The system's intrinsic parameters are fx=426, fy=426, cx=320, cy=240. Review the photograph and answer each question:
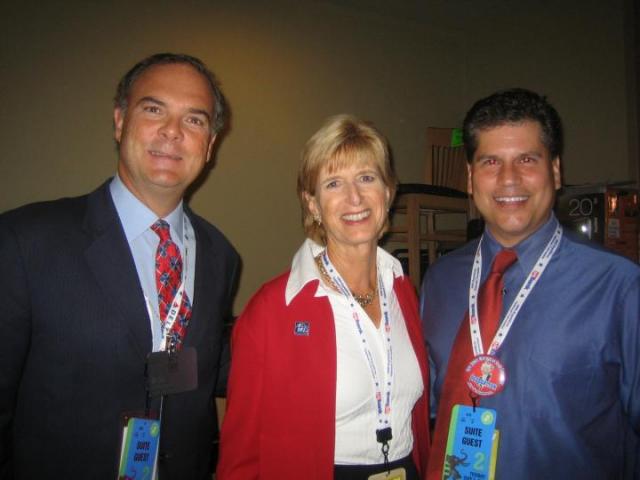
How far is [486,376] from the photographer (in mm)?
1405

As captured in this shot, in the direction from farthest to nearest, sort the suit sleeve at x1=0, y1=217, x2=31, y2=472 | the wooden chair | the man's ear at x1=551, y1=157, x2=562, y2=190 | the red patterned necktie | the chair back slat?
the chair back slat, the wooden chair, the man's ear at x1=551, y1=157, x2=562, y2=190, the red patterned necktie, the suit sleeve at x1=0, y1=217, x2=31, y2=472

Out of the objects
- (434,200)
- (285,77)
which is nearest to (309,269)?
(434,200)

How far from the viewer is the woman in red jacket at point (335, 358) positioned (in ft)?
4.72

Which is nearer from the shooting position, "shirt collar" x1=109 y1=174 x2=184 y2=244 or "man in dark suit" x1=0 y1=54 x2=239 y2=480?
"man in dark suit" x1=0 y1=54 x2=239 y2=480

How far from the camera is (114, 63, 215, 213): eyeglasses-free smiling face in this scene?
155cm

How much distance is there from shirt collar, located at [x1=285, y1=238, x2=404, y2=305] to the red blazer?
0.07 m

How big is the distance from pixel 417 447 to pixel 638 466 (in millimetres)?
705

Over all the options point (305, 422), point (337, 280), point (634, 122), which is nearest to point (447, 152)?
point (634, 122)

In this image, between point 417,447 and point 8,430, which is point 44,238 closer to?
point 8,430

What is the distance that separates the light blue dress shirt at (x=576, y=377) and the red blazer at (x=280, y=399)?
556 millimetres

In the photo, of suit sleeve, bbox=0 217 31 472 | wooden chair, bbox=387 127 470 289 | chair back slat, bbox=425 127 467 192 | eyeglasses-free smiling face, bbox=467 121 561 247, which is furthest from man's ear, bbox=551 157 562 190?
chair back slat, bbox=425 127 467 192

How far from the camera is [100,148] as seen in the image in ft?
13.6

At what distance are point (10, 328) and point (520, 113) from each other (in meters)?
1.84

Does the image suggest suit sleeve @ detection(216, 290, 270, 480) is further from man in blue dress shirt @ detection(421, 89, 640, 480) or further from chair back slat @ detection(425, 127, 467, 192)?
chair back slat @ detection(425, 127, 467, 192)
